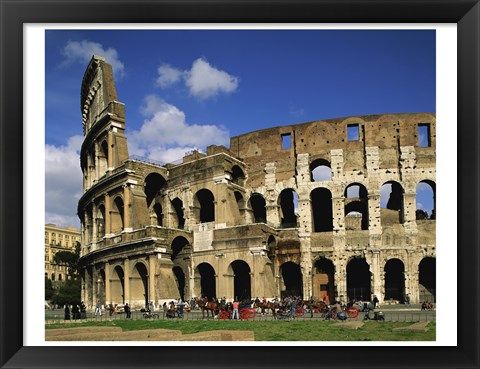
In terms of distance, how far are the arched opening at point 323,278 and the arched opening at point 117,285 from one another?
10.7 m

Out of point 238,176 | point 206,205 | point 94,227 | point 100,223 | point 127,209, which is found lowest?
point 94,227

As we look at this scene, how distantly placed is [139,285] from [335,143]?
13109mm

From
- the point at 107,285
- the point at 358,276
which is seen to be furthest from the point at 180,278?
the point at 358,276

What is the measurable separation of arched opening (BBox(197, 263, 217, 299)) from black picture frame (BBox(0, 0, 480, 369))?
22439 millimetres

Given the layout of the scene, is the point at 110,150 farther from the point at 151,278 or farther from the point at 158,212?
the point at 151,278

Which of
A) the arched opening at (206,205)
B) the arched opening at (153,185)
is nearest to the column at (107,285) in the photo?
the arched opening at (153,185)

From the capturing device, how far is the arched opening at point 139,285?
95.6 feet

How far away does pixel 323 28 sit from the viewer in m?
9.52

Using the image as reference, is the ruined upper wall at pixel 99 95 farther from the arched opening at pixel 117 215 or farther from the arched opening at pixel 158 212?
the arched opening at pixel 158 212

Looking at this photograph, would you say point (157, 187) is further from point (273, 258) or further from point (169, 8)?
point (169, 8)

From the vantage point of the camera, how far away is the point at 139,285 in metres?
29.4

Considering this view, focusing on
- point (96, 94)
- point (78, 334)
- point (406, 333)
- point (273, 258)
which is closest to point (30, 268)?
point (78, 334)

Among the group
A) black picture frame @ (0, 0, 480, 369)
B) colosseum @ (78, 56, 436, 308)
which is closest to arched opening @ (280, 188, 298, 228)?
colosseum @ (78, 56, 436, 308)

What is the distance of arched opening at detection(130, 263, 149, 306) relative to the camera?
29125 millimetres
